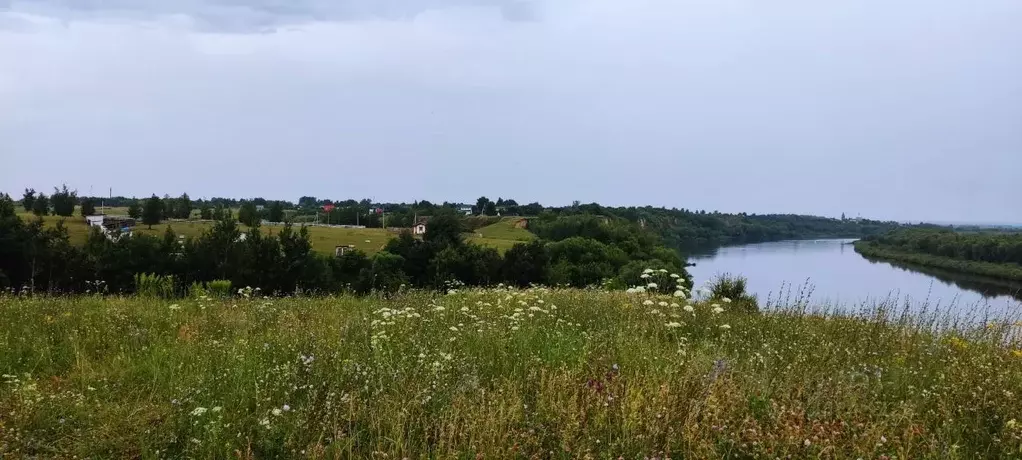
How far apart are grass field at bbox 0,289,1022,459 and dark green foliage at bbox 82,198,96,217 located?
9328cm

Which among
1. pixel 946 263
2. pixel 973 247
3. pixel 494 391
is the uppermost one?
pixel 494 391

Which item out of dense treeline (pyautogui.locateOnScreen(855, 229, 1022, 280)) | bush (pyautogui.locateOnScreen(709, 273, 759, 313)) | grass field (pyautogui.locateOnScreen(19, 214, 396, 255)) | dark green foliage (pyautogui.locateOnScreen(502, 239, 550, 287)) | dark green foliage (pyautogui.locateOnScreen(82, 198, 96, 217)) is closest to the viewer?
bush (pyautogui.locateOnScreen(709, 273, 759, 313))

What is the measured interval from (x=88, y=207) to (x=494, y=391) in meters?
98.8

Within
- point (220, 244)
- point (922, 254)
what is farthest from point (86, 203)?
point (922, 254)

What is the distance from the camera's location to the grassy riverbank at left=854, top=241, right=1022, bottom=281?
53156mm

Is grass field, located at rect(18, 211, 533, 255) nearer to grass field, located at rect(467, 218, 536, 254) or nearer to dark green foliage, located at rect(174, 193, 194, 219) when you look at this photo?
grass field, located at rect(467, 218, 536, 254)

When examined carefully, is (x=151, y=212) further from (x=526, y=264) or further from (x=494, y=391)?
(x=494, y=391)

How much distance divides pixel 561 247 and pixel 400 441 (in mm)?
59796

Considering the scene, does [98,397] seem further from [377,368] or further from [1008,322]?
[1008,322]

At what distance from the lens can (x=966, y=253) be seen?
64688mm

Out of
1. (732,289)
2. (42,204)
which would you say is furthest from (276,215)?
(732,289)

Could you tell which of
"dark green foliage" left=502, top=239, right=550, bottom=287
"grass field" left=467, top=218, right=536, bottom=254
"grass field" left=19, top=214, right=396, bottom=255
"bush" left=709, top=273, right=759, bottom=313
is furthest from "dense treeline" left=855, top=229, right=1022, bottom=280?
"grass field" left=19, top=214, right=396, bottom=255

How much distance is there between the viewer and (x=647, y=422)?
3117 millimetres

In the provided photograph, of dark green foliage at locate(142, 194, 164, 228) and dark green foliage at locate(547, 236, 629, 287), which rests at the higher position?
dark green foliage at locate(142, 194, 164, 228)
